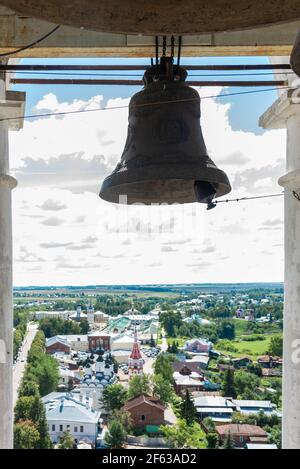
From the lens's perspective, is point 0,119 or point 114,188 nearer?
point 114,188

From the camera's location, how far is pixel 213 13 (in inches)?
44.9

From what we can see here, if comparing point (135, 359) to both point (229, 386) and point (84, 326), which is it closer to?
point (84, 326)

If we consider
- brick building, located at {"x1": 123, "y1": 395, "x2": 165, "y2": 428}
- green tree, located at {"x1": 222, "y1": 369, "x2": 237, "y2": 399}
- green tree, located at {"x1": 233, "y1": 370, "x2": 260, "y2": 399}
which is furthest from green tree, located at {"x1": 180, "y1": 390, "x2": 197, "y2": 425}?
green tree, located at {"x1": 233, "y1": 370, "x2": 260, "y2": 399}

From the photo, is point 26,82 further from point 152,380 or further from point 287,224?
point 152,380

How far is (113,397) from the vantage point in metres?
3.99

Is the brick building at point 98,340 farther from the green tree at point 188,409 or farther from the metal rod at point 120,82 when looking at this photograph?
the metal rod at point 120,82

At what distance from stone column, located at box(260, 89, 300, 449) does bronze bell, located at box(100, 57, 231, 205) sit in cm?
98

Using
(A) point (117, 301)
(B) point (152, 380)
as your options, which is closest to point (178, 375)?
(B) point (152, 380)

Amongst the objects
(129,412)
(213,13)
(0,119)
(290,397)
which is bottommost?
(129,412)

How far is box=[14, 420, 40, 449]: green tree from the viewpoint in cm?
322

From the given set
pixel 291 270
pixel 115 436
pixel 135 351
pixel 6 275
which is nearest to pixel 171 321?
pixel 135 351

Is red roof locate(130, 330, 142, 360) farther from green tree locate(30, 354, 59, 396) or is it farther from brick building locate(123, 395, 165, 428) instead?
green tree locate(30, 354, 59, 396)

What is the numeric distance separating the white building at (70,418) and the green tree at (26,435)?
14 cm
